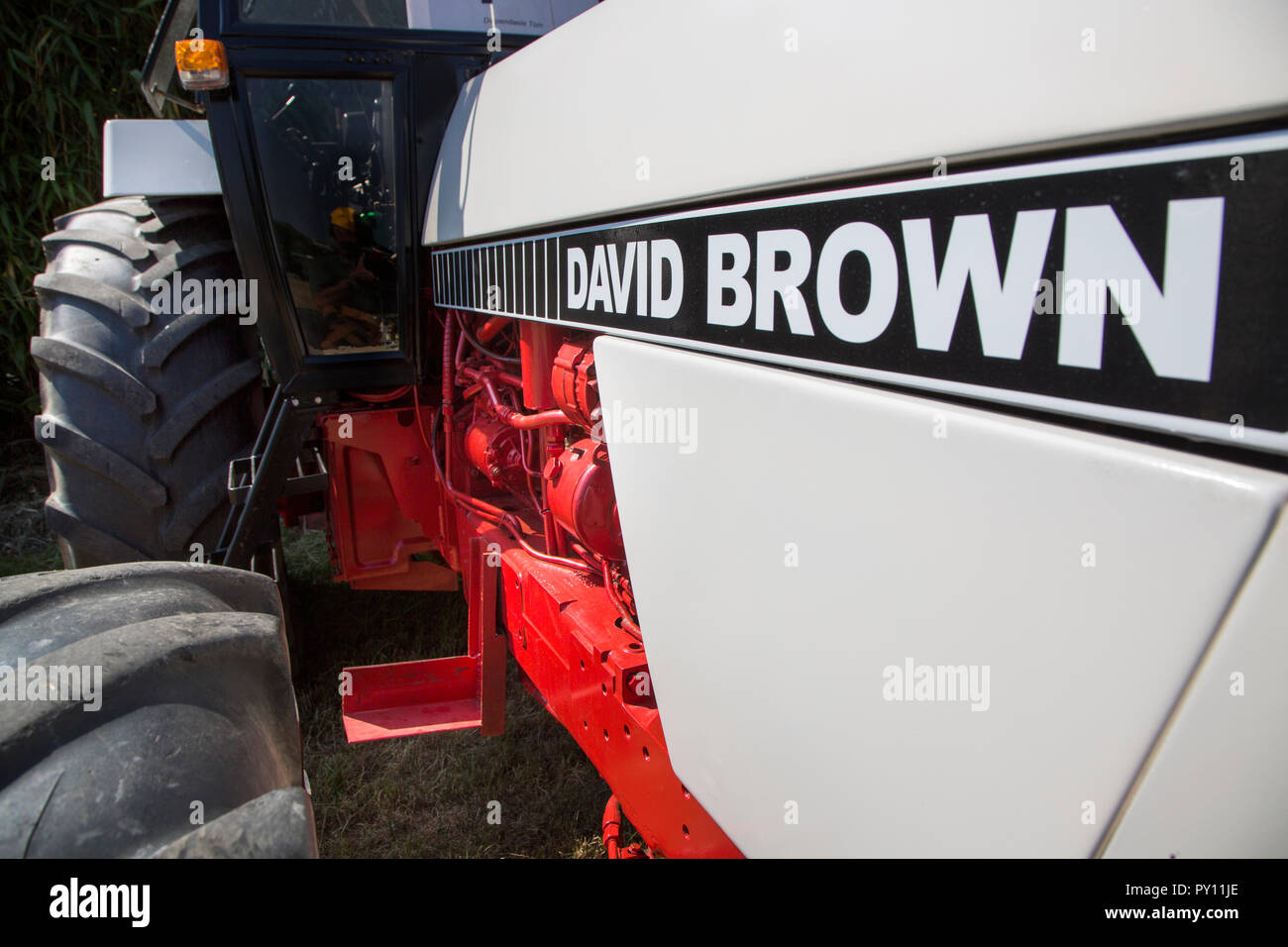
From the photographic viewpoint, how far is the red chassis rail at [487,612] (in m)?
1.30

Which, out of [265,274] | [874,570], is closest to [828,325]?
[874,570]

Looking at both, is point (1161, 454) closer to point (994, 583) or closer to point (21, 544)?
point (994, 583)

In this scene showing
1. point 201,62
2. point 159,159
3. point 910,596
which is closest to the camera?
point 910,596

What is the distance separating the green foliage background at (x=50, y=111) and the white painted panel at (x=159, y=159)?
330 centimetres

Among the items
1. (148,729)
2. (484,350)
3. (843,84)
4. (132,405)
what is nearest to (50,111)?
(132,405)

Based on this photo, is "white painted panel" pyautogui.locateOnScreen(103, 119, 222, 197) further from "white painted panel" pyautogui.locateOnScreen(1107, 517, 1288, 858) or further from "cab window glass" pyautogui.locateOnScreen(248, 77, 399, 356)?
"white painted panel" pyautogui.locateOnScreen(1107, 517, 1288, 858)

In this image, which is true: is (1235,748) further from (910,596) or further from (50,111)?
(50,111)

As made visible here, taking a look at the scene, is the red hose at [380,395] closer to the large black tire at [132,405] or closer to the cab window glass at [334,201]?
the cab window glass at [334,201]

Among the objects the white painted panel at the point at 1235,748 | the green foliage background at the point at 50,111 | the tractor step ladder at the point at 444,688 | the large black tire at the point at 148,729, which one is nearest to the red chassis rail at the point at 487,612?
the tractor step ladder at the point at 444,688

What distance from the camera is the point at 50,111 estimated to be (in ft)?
15.9

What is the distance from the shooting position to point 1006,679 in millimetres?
634

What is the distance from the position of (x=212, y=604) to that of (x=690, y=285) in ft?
2.49

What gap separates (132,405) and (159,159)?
728 mm

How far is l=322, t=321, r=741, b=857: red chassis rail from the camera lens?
4.25ft
